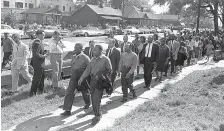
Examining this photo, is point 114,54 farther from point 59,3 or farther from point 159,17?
point 159,17

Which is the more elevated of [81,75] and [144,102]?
[81,75]

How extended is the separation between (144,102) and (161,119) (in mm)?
1575

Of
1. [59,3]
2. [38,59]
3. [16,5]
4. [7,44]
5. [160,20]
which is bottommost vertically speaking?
[38,59]

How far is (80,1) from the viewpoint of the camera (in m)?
84.2

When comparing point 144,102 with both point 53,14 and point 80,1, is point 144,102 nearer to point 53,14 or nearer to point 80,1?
point 53,14

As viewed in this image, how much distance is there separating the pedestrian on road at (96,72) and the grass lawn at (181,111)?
563 mm

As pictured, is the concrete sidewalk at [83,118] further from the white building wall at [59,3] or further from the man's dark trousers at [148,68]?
the white building wall at [59,3]

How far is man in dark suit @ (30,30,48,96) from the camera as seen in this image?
8070 mm

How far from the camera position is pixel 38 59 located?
8.18m

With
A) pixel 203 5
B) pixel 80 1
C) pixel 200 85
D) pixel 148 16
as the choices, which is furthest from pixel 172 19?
pixel 200 85

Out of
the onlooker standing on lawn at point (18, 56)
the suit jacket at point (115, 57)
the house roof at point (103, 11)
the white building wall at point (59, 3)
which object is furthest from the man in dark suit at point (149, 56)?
the white building wall at point (59, 3)

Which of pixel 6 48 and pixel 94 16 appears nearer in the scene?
pixel 6 48

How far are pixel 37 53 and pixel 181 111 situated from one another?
13.7 ft

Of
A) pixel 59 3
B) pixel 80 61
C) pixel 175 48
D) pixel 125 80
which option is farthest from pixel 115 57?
pixel 59 3
